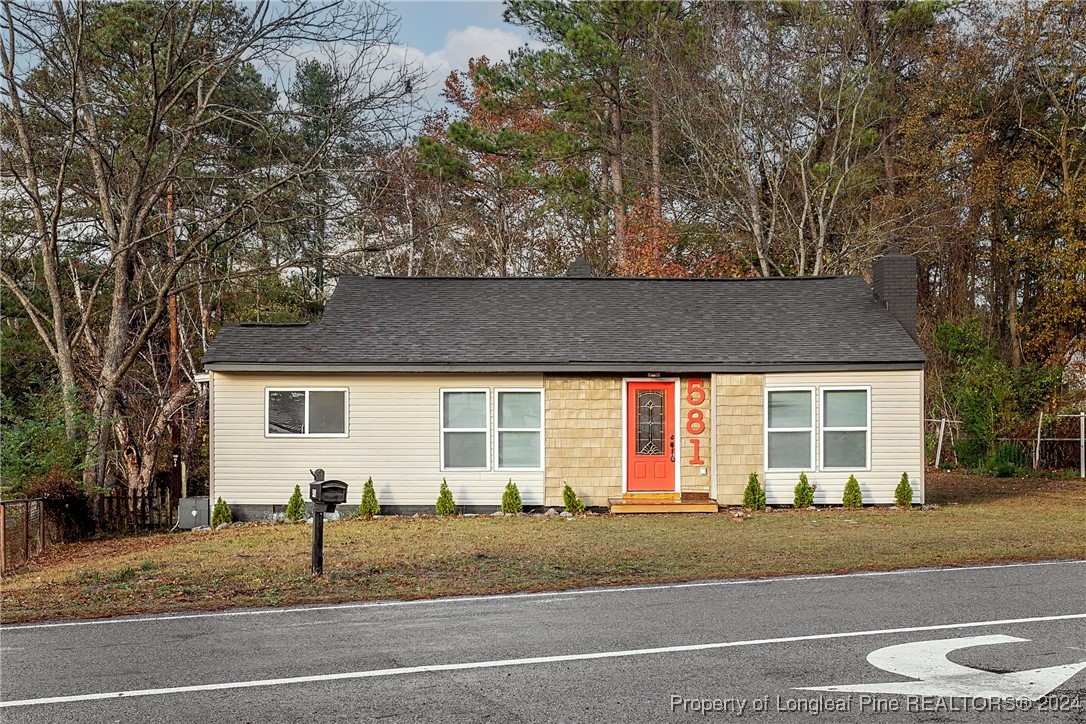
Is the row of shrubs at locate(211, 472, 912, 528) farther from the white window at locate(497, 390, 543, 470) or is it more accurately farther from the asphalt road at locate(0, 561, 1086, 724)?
the asphalt road at locate(0, 561, 1086, 724)

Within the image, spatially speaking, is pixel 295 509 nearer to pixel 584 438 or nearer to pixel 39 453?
pixel 39 453

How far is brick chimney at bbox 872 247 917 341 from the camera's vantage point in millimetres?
20625

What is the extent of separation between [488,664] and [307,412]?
12.3 m

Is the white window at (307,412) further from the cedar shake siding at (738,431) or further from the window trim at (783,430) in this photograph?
the window trim at (783,430)

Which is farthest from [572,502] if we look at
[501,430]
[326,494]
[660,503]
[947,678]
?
[947,678]

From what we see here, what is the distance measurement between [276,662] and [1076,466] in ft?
79.3

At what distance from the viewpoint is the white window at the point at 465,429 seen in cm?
1897

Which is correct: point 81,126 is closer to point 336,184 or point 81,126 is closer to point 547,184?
point 336,184

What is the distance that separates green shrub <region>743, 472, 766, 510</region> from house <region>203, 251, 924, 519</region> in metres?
0.28

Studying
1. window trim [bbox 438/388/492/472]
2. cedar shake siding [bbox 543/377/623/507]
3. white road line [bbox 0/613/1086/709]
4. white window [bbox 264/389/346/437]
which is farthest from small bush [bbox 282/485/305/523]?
white road line [bbox 0/613/1086/709]

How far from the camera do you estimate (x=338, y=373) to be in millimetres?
18703

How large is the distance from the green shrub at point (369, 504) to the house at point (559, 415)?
0.30 meters

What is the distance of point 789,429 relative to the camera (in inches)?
754

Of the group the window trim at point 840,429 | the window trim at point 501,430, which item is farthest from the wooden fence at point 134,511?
the window trim at point 840,429
